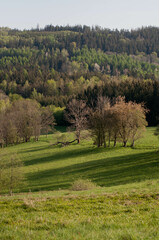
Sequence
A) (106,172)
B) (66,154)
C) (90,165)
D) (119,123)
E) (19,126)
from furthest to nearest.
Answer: (19,126), (66,154), (119,123), (90,165), (106,172)

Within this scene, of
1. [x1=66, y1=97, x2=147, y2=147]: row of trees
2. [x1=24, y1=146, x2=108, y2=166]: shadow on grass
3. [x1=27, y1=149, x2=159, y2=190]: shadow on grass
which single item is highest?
[x1=66, y1=97, x2=147, y2=147]: row of trees

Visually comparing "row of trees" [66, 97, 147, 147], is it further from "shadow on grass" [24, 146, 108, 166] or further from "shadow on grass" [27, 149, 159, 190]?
"shadow on grass" [27, 149, 159, 190]

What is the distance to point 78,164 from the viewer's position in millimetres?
50188

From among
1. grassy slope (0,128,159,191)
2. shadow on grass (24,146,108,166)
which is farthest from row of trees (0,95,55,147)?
shadow on grass (24,146,108,166)

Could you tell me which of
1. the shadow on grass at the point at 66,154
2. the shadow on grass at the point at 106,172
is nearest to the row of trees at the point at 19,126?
the shadow on grass at the point at 66,154

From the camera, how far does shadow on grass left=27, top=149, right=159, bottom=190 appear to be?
35875 millimetres

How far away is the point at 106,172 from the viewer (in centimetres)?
4144

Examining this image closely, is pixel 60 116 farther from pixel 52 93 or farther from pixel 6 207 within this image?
pixel 6 207

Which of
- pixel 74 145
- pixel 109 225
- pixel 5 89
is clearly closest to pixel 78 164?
pixel 74 145

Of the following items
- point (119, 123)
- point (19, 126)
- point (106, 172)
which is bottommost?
point (106, 172)

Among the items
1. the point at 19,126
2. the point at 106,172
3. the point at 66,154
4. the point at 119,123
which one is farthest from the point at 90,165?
the point at 19,126

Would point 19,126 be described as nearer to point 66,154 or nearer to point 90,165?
point 66,154

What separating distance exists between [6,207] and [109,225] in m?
6.38

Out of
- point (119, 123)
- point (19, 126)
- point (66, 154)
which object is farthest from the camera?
point (19, 126)
